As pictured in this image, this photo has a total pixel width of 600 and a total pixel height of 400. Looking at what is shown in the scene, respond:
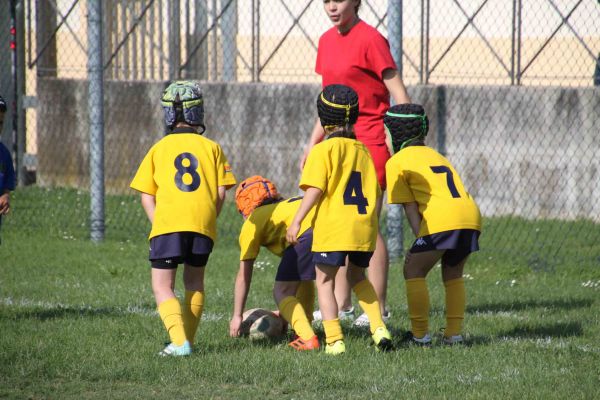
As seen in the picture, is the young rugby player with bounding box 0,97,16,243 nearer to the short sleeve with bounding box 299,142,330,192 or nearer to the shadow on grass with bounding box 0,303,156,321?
the shadow on grass with bounding box 0,303,156,321

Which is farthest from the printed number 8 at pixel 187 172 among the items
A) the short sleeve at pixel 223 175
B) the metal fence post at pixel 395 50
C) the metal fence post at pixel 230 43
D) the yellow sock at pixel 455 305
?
the metal fence post at pixel 230 43

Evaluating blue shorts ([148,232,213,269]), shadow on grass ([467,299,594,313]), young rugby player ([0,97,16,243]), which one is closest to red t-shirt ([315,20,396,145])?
blue shorts ([148,232,213,269])

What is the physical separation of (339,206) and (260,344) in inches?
39.4

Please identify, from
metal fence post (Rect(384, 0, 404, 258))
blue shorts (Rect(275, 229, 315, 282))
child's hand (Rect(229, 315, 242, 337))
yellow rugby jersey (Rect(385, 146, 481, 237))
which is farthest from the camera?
metal fence post (Rect(384, 0, 404, 258))

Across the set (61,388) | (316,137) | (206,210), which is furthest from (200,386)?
(316,137)

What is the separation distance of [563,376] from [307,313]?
70.8 inches

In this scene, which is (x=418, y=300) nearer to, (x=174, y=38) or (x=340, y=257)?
(x=340, y=257)

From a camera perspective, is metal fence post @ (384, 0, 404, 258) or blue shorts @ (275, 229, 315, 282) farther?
metal fence post @ (384, 0, 404, 258)

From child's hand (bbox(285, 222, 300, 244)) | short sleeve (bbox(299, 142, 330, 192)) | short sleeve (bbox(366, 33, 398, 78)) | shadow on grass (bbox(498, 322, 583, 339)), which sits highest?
short sleeve (bbox(366, 33, 398, 78))

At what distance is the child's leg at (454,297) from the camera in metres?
5.90

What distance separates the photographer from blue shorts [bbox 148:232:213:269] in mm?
5500

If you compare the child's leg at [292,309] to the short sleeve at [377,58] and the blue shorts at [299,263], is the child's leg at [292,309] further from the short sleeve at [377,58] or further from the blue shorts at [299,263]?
the short sleeve at [377,58]

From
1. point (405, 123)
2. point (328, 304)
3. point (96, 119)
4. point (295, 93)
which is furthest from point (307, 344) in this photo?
point (295, 93)

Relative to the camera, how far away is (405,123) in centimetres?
588
